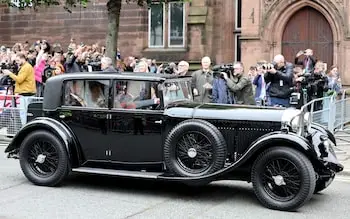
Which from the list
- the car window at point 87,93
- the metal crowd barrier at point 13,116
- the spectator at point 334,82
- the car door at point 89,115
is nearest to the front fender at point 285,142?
the car door at point 89,115

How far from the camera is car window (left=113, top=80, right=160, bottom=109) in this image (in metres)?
8.35

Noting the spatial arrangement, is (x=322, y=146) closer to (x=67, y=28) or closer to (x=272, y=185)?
(x=272, y=185)

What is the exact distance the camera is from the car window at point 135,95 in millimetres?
8352

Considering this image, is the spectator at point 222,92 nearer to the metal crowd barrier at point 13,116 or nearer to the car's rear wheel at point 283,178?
the car's rear wheel at point 283,178

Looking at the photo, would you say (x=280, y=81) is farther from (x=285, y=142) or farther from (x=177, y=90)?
(x=285, y=142)

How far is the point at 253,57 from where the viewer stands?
741 inches

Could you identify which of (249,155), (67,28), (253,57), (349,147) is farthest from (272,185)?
(67,28)

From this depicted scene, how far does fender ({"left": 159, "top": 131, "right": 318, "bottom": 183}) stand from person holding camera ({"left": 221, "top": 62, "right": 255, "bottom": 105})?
339 cm

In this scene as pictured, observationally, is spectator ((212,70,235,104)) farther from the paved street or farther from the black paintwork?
the black paintwork

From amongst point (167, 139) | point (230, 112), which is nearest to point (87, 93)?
point (167, 139)

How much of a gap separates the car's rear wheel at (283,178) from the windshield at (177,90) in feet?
5.23

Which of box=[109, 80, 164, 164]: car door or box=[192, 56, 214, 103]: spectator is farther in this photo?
box=[192, 56, 214, 103]: spectator

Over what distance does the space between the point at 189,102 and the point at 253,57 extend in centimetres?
1052

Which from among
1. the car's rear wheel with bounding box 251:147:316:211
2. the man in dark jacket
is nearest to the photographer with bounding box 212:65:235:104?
the man in dark jacket
